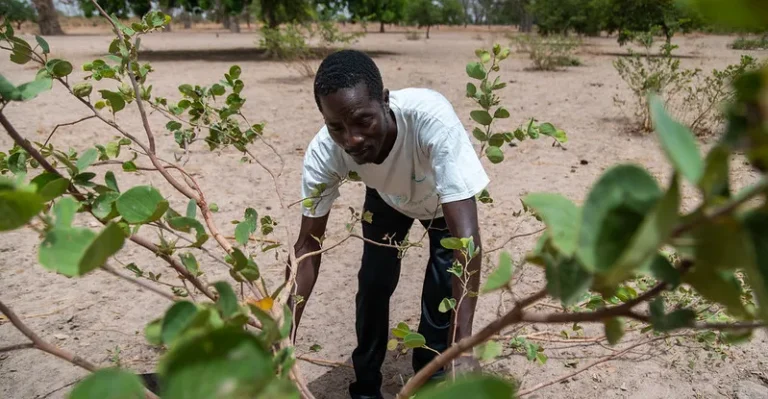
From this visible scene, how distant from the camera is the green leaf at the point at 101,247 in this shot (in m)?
0.41

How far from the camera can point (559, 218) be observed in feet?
1.22

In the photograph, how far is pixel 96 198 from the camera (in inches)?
31.9

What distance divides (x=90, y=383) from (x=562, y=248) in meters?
0.30

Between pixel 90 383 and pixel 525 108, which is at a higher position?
pixel 90 383

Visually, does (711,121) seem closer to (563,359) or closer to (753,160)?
(563,359)

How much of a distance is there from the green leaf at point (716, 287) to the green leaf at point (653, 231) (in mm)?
93

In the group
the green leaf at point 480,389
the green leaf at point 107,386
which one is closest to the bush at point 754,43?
the green leaf at point 480,389

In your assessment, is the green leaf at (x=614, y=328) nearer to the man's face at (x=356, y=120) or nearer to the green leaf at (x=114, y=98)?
the green leaf at (x=114, y=98)

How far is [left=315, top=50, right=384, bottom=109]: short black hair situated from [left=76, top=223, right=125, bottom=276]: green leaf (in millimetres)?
1086

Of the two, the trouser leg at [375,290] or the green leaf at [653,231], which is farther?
the trouser leg at [375,290]

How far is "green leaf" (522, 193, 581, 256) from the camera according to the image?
35cm

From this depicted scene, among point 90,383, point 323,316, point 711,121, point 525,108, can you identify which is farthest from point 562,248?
point 525,108

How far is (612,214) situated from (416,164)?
1.52 meters

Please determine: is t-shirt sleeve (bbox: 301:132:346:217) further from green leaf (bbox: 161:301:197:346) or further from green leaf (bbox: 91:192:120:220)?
green leaf (bbox: 161:301:197:346)
